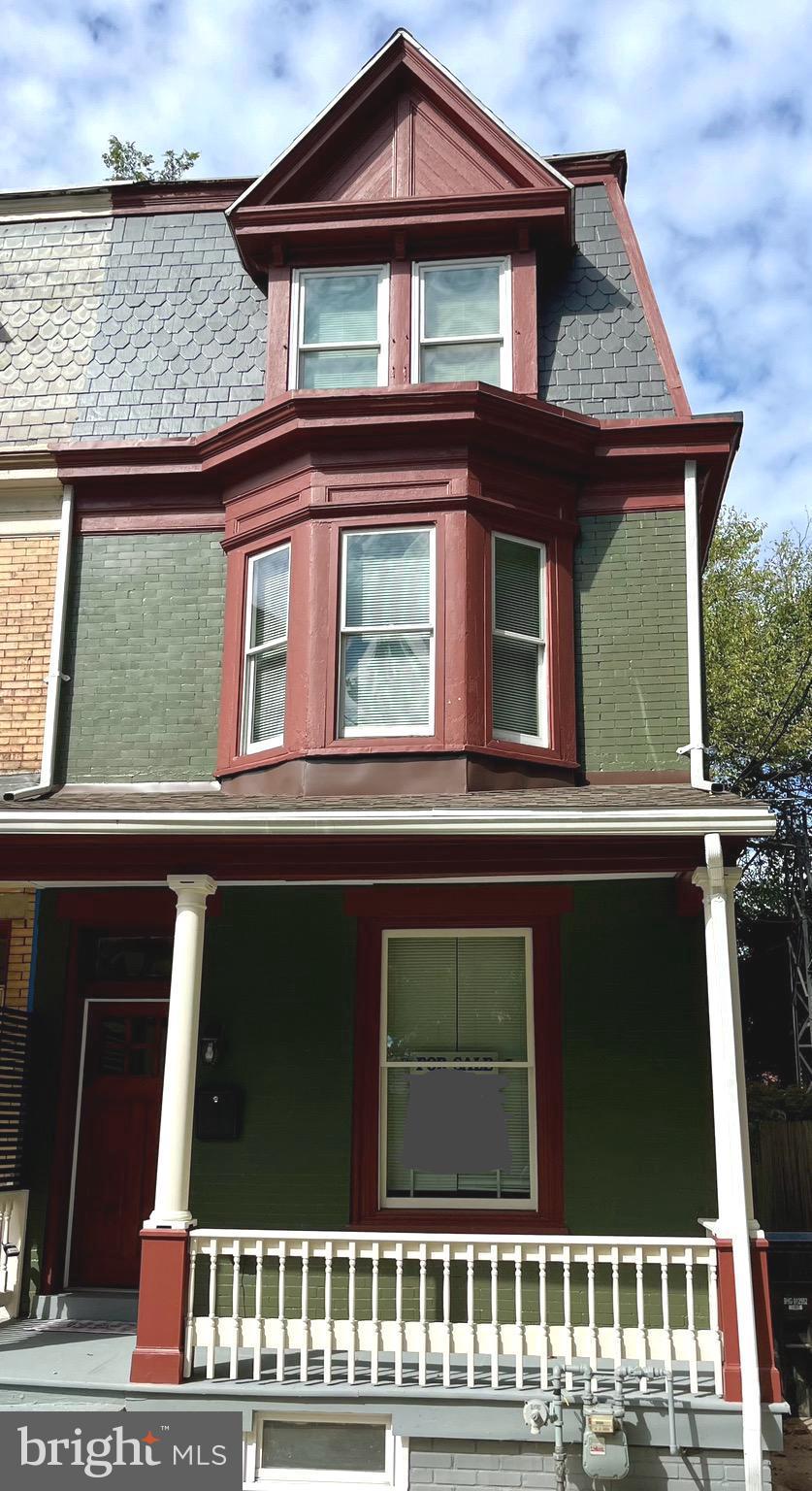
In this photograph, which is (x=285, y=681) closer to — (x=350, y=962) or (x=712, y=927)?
(x=350, y=962)

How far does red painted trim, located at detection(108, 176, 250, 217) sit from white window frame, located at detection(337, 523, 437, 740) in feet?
12.3

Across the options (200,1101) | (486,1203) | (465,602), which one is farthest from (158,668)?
(486,1203)

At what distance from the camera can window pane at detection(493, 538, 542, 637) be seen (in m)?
8.77

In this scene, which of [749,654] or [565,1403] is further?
[749,654]

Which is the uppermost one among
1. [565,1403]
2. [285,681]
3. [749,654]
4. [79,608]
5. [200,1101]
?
[749,654]

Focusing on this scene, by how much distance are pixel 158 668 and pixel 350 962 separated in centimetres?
272

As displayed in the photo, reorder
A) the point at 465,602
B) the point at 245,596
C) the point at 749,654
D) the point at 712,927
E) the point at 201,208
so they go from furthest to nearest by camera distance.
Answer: the point at 749,654 → the point at 201,208 → the point at 245,596 → the point at 465,602 → the point at 712,927

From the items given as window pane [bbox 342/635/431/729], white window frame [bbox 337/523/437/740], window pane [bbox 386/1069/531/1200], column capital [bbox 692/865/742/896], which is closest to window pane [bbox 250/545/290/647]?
white window frame [bbox 337/523/437/740]

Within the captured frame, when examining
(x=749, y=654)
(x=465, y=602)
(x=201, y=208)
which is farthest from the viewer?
(x=749, y=654)

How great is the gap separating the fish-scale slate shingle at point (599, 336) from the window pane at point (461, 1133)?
5061mm

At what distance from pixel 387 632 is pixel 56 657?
2.60 meters

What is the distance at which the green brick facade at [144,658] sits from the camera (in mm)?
9023

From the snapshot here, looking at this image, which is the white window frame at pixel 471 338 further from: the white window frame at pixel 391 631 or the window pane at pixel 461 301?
the white window frame at pixel 391 631

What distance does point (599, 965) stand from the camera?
814 cm
